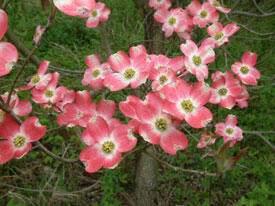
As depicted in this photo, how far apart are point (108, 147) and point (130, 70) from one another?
1.02 ft

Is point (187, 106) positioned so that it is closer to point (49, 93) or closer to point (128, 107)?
point (128, 107)

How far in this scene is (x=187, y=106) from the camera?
0.74 meters

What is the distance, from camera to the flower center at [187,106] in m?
0.72

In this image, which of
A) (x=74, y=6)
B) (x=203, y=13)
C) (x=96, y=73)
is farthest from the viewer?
(x=203, y=13)

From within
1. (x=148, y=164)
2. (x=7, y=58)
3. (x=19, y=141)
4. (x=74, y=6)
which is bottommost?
(x=148, y=164)

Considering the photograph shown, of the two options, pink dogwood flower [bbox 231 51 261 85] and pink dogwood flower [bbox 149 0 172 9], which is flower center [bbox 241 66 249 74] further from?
pink dogwood flower [bbox 149 0 172 9]

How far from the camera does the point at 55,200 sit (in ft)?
4.90

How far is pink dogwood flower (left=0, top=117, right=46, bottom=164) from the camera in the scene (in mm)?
685

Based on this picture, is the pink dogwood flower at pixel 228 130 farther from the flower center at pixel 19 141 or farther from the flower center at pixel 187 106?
the flower center at pixel 19 141

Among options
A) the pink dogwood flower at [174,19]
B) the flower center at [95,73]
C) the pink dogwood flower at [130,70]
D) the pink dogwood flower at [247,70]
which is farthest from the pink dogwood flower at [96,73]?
the pink dogwood flower at [247,70]

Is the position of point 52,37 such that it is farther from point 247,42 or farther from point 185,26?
point 247,42

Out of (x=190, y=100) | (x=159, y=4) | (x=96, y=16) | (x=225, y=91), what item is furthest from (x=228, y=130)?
(x=96, y=16)

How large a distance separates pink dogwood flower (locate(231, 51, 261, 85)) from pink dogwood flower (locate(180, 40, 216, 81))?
1.31 feet

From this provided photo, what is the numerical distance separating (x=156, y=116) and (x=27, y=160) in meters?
2.03
